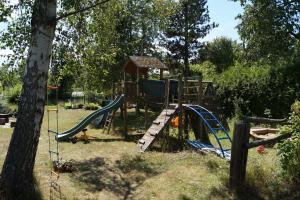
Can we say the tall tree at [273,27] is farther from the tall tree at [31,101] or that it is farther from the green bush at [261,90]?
the tall tree at [31,101]

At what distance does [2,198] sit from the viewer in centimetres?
749

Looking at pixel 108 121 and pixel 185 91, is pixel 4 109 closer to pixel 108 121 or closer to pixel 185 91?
pixel 108 121

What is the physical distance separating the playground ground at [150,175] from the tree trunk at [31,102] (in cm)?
77

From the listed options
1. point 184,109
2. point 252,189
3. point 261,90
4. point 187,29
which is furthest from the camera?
point 187,29

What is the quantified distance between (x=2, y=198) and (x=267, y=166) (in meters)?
5.23

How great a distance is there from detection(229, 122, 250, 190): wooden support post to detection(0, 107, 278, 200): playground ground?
0.20 metres

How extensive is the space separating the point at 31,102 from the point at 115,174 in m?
3.61

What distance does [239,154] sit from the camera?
25.1 feet

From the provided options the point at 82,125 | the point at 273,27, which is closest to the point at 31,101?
the point at 82,125

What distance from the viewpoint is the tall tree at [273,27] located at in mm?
22625

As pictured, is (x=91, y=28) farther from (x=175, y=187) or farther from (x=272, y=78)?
(x=272, y=78)

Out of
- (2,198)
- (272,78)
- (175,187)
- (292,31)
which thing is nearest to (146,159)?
(175,187)

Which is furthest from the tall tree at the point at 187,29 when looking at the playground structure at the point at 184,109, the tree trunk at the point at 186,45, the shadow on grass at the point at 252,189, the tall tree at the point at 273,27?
the shadow on grass at the point at 252,189

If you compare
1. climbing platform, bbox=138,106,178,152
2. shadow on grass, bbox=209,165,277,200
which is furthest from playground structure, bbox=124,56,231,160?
shadow on grass, bbox=209,165,277,200
